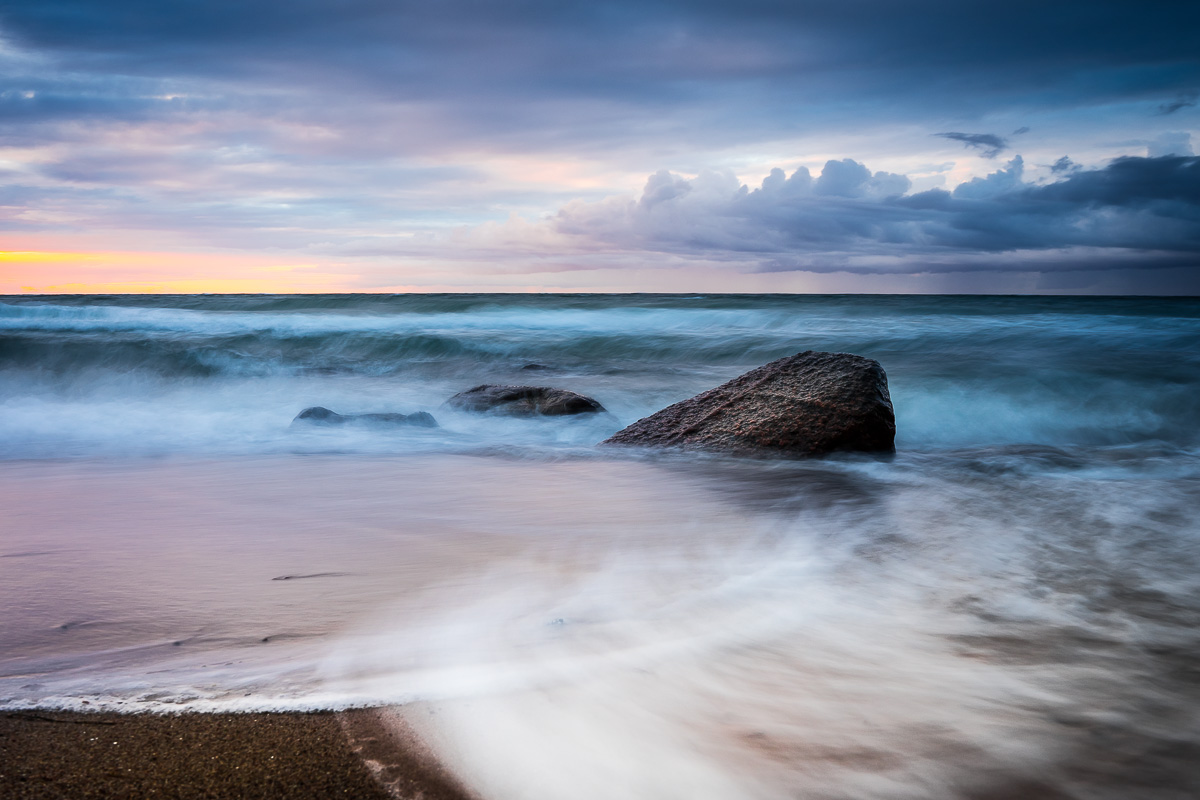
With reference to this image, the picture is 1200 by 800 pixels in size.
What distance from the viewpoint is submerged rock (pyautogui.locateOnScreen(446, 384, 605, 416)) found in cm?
702

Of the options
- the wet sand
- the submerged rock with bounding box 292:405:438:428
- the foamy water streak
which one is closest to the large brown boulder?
the foamy water streak

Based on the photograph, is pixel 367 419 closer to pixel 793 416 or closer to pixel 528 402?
pixel 528 402

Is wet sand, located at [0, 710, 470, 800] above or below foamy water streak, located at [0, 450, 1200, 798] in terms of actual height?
above

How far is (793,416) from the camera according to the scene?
524 centimetres

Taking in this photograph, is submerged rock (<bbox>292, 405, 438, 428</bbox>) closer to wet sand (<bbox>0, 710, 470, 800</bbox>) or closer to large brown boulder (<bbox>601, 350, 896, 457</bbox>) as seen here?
large brown boulder (<bbox>601, 350, 896, 457</bbox>)

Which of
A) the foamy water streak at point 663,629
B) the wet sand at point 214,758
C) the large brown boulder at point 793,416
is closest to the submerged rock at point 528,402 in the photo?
the large brown boulder at point 793,416

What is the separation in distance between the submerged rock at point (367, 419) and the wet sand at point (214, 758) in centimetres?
514

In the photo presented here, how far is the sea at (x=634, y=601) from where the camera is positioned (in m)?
1.51

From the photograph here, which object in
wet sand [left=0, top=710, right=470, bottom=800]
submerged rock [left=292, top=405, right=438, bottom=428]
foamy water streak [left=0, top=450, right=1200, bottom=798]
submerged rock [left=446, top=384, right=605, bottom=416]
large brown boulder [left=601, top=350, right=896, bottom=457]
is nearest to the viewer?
wet sand [left=0, top=710, right=470, bottom=800]

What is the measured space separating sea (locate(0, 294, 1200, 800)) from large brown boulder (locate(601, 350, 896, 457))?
217 millimetres

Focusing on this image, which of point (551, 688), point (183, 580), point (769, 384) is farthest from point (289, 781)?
point (769, 384)

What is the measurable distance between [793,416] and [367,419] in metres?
3.58

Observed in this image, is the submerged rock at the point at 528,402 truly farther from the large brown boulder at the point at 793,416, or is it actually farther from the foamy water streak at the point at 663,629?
the foamy water streak at the point at 663,629

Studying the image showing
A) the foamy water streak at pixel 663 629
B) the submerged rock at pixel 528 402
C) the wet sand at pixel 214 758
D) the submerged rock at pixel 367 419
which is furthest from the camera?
the submerged rock at pixel 528 402
